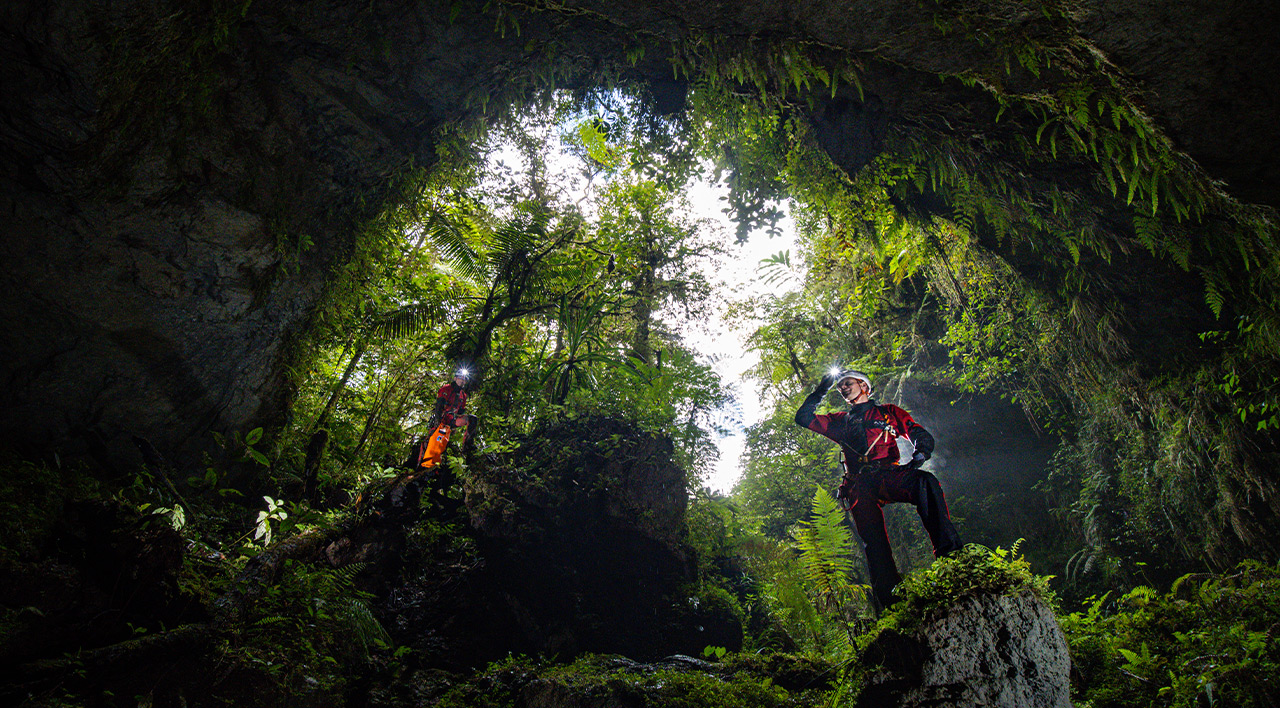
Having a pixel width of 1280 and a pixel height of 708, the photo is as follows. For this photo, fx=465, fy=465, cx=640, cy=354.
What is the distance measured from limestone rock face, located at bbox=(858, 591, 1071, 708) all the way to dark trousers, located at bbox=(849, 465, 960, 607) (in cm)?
77

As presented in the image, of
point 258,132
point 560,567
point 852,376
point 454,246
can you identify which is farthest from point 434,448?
point 852,376

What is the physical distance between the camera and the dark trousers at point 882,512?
359cm

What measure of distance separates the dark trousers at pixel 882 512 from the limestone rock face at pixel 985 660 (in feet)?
2.52

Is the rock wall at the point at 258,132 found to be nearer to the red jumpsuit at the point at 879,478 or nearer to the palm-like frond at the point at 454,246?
→ the palm-like frond at the point at 454,246

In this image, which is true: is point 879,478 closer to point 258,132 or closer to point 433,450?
point 433,450

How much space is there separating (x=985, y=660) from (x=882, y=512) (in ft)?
5.00

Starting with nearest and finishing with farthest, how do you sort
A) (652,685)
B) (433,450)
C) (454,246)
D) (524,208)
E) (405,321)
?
(652,685)
(433,450)
(405,321)
(454,246)
(524,208)

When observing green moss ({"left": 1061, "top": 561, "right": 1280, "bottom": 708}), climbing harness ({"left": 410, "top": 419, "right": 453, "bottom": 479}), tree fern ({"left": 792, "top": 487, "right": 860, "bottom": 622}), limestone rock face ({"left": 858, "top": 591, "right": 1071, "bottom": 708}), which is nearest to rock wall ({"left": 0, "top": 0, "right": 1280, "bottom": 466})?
climbing harness ({"left": 410, "top": 419, "right": 453, "bottom": 479})

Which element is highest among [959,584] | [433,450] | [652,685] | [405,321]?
[405,321]

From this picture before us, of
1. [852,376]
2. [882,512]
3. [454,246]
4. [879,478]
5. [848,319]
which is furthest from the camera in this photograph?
[848,319]

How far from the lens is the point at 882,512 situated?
4.08 metres

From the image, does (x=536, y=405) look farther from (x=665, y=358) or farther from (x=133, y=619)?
(x=133, y=619)

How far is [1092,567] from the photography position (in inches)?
289

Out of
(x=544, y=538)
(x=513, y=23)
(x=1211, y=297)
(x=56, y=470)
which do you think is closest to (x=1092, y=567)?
(x=1211, y=297)
